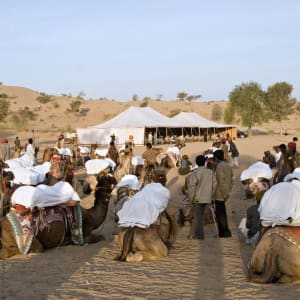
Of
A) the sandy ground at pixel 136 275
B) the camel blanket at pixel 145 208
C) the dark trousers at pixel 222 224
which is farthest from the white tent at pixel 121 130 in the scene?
the camel blanket at pixel 145 208

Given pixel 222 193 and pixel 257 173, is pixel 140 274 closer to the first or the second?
pixel 222 193

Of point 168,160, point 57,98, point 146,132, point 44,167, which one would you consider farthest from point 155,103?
point 44,167

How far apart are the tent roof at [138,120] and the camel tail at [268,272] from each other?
3779 cm

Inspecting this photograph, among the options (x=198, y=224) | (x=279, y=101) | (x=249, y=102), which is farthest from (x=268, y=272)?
(x=279, y=101)

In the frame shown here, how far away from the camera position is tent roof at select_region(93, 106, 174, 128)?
45.0m

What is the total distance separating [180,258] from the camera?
27.1ft

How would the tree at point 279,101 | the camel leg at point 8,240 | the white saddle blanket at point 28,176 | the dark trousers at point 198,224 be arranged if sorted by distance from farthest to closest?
the tree at point 279,101 → the white saddle blanket at point 28,176 → the dark trousers at point 198,224 → the camel leg at point 8,240

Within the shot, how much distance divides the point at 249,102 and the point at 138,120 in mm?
21256

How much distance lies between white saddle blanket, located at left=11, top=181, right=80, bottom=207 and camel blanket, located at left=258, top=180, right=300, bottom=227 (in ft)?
10.5

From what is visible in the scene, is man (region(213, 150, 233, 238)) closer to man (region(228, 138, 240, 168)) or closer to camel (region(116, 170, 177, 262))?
camel (region(116, 170, 177, 262))

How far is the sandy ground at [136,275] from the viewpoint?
20.5 feet

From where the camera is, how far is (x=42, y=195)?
8617 millimetres

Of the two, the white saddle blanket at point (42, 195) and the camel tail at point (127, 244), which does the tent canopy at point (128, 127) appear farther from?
the camel tail at point (127, 244)

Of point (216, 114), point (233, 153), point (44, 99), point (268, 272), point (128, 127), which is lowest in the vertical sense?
point (268, 272)
